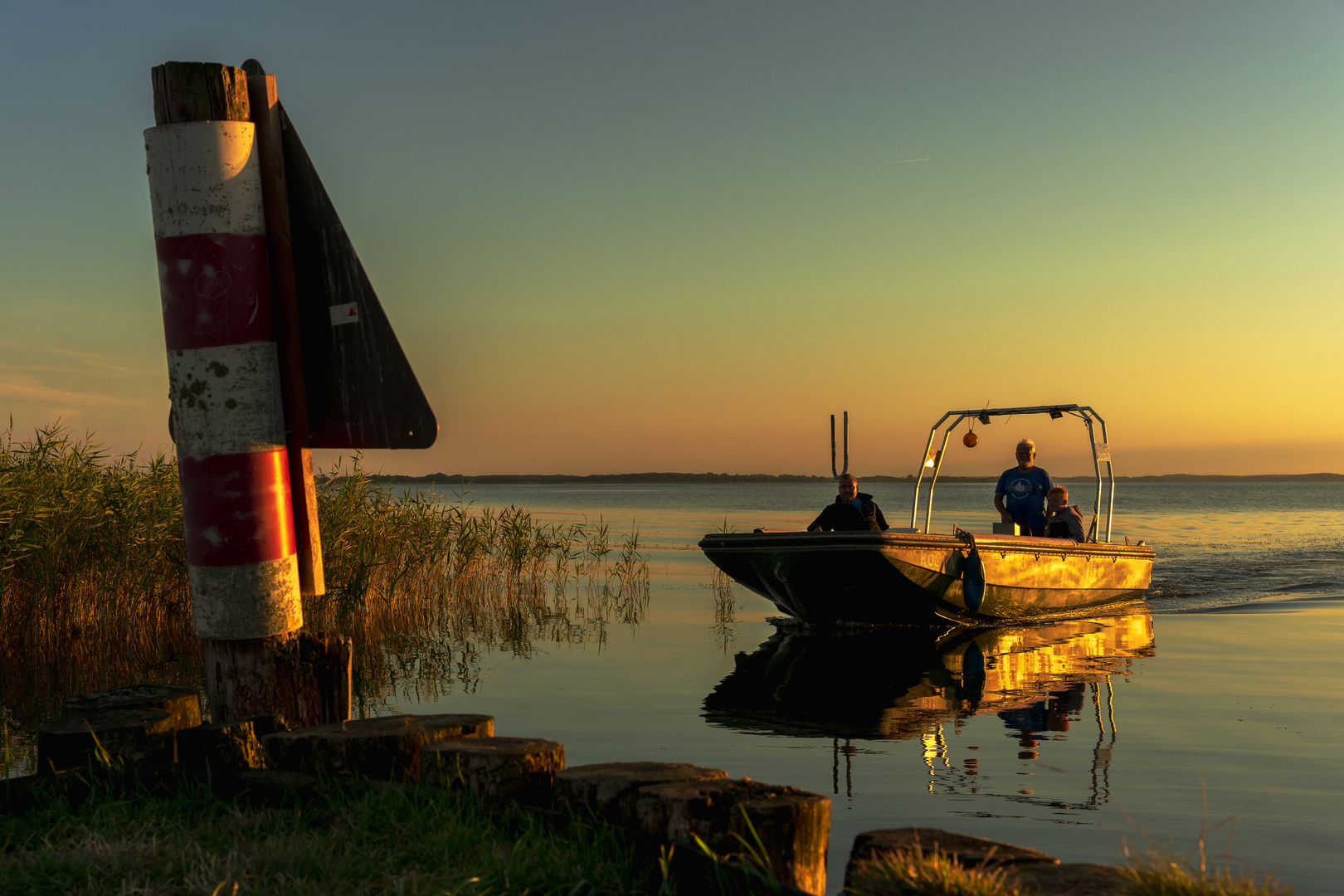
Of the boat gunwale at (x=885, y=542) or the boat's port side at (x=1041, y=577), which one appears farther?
the boat's port side at (x=1041, y=577)

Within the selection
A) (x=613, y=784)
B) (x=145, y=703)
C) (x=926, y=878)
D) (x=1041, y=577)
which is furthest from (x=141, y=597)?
(x=1041, y=577)

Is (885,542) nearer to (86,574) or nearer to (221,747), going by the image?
(86,574)

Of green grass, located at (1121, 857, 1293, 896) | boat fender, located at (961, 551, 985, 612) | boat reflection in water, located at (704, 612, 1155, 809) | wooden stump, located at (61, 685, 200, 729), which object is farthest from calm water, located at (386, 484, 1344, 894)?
wooden stump, located at (61, 685, 200, 729)

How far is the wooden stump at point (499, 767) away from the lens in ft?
11.7

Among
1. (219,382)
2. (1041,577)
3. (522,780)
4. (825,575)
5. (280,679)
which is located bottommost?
(1041,577)

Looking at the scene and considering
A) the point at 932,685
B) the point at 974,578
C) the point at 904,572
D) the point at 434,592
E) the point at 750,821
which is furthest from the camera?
the point at 434,592

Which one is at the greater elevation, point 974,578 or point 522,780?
point 522,780

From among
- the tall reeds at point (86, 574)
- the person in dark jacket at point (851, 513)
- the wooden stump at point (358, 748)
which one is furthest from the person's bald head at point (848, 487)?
the wooden stump at point (358, 748)

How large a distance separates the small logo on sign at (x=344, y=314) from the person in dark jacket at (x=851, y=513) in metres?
9.68

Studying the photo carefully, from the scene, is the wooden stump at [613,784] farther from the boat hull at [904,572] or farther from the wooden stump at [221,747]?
the boat hull at [904,572]

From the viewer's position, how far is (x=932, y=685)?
10422 millimetres

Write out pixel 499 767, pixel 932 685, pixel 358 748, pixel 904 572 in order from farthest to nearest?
pixel 904 572 < pixel 932 685 < pixel 358 748 < pixel 499 767

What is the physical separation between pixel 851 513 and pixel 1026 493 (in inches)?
112

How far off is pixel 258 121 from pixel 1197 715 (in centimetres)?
805
